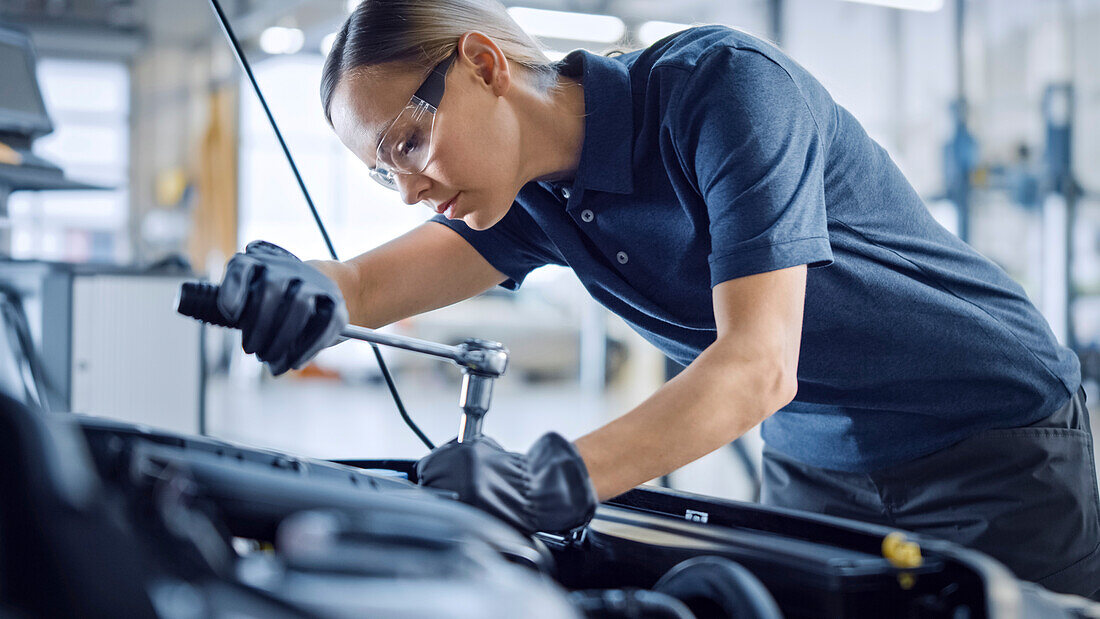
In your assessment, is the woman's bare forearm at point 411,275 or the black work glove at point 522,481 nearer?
the black work glove at point 522,481

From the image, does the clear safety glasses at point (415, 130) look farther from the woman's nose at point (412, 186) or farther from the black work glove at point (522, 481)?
the black work glove at point (522, 481)

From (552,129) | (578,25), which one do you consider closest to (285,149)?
(552,129)

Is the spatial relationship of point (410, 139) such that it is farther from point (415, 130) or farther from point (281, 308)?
point (281, 308)

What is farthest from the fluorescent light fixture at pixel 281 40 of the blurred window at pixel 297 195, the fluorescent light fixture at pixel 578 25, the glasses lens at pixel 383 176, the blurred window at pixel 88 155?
the glasses lens at pixel 383 176

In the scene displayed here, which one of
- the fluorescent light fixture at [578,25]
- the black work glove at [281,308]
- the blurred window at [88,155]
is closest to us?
the black work glove at [281,308]

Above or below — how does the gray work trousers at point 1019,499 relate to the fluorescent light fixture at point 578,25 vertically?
below

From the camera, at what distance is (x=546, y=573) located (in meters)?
0.55

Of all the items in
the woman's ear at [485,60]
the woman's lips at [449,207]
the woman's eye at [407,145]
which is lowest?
the woman's lips at [449,207]

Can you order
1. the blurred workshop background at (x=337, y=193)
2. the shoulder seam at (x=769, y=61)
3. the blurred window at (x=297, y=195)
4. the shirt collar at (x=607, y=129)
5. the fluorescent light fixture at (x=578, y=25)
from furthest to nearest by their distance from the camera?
the blurred window at (x=297, y=195) → the fluorescent light fixture at (x=578, y=25) → the blurred workshop background at (x=337, y=193) → the shirt collar at (x=607, y=129) → the shoulder seam at (x=769, y=61)

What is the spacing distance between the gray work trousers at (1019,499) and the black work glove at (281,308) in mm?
725

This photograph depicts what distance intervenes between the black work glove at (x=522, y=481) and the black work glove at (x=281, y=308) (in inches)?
7.7

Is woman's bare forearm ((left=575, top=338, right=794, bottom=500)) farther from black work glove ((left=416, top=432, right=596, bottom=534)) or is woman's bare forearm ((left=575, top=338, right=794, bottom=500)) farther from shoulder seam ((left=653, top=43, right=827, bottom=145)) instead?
shoulder seam ((left=653, top=43, right=827, bottom=145))

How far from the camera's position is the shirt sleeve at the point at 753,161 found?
810 millimetres

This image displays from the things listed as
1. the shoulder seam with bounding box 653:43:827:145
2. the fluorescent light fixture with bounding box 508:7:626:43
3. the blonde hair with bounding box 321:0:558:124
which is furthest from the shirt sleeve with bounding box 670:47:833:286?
the fluorescent light fixture with bounding box 508:7:626:43
